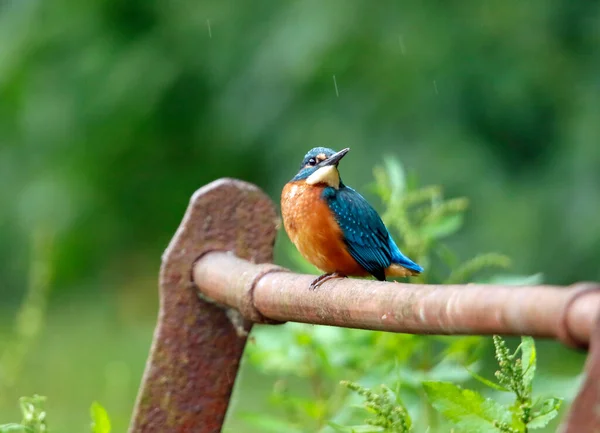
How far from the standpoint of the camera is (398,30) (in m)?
5.41

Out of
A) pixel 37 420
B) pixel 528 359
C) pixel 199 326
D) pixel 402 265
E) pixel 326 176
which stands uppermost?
pixel 326 176

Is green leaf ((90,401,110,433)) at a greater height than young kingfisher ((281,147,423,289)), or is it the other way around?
young kingfisher ((281,147,423,289))

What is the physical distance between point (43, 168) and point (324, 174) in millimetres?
4673

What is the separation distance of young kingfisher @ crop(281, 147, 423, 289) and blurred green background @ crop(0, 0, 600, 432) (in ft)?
7.69

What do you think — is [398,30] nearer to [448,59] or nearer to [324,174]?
[448,59]

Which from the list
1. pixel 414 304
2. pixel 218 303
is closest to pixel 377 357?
pixel 218 303

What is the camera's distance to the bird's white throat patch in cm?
226

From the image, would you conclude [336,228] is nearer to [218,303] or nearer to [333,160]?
[333,160]

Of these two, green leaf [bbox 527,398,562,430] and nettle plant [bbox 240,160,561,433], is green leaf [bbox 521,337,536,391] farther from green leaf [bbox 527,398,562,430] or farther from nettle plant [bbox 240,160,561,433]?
nettle plant [bbox 240,160,561,433]

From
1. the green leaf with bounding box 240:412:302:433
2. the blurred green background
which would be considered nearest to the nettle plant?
the green leaf with bounding box 240:412:302:433

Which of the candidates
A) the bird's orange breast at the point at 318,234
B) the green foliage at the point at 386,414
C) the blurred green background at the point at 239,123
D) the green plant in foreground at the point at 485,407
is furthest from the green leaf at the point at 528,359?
the blurred green background at the point at 239,123

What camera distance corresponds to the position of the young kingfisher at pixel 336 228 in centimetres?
212

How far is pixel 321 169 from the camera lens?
2.27 metres

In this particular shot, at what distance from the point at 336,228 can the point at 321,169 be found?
6.2 inches
